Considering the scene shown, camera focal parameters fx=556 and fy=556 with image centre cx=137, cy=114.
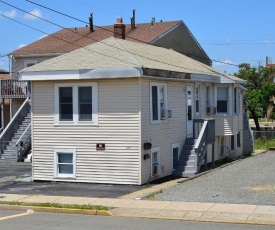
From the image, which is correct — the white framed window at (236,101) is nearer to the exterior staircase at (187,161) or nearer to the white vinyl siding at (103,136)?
the exterior staircase at (187,161)

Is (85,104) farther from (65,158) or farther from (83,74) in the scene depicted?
(65,158)

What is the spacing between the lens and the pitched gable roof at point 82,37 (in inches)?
1506

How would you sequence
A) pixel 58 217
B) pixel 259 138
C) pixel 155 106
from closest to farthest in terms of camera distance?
pixel 58 217 → pixel 155 106 → pixel 259 138

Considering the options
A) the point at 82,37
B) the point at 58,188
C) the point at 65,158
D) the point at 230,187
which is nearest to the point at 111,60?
the point at 65,158

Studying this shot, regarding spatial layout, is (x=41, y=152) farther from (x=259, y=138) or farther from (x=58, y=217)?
(x=259, y=138)

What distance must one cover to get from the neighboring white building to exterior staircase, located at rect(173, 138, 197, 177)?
96 millimetres

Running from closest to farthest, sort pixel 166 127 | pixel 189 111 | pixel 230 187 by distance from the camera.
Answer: pixel 230 187 → pixel 166 127 → pixel 189 111

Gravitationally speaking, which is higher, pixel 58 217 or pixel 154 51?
pixel 154 51

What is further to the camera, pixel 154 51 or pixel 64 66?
pixel 154 51

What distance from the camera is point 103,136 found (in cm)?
2100

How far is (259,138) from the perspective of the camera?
4594 cm

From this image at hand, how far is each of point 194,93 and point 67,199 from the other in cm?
1061

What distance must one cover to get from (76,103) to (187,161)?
5.64 m

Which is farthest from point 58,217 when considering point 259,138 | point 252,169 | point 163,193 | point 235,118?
point 259,138
